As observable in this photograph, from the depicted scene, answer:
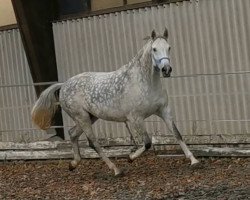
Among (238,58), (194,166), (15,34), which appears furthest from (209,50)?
(15,34)

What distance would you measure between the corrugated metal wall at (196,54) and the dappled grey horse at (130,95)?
1.80 m

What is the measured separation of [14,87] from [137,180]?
6394mm

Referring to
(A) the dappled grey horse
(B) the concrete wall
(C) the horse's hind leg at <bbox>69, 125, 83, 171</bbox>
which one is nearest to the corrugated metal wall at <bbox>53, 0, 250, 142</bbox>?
(A) the dappled grey horse

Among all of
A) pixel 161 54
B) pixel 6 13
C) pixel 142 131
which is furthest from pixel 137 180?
pixel 6 13

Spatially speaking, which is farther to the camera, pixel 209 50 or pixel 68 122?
pixel 68 122

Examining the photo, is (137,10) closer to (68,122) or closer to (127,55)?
(127,55)

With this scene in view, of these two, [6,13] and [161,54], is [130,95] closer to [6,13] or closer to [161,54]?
[161,54]

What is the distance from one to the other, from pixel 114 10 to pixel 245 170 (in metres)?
5.36

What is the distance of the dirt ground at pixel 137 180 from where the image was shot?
766 cm

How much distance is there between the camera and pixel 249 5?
36.4 ft

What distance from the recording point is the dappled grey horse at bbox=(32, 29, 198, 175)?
8594 mm

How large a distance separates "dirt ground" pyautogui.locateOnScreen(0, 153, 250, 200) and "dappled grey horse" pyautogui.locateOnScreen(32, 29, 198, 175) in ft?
1.24

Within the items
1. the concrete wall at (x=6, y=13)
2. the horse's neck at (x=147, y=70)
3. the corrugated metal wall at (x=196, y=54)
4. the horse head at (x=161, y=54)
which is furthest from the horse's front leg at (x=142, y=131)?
the concrete wall at (x=6, y=13)

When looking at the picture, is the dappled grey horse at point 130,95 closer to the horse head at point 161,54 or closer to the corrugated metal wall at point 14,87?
the horse head at point 161,54
